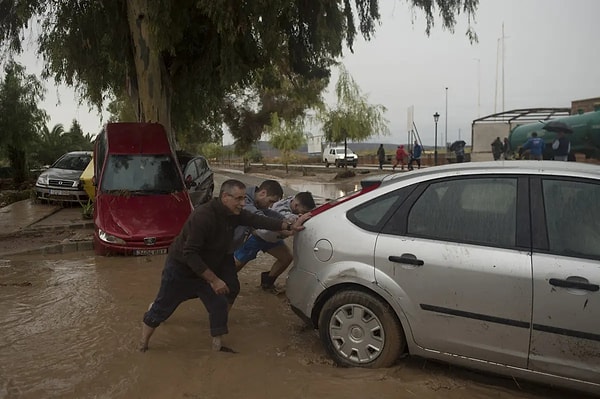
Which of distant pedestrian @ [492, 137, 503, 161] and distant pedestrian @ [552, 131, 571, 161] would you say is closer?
distant pedestrian @ [552, 131, 571, 161]

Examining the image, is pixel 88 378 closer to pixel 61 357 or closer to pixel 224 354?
pixel 61 357

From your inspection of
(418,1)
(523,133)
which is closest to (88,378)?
(418,1)

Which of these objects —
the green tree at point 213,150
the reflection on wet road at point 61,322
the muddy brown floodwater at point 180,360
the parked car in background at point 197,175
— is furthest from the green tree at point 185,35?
the green tree at point 213,150

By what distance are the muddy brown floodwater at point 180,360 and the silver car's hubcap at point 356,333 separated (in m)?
0.12

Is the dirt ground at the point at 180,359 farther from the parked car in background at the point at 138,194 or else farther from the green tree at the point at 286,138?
the green tree at the point at 286,138

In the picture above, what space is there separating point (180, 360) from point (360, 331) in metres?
1.50

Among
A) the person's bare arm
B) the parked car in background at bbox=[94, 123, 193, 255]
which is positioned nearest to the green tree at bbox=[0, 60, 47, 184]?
the parked car in background at bbox=[94, 123, 193, 255]

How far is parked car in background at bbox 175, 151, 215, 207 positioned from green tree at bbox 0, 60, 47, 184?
33.5 feet

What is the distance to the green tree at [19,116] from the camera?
21.0 m

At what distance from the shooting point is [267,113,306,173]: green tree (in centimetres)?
3534

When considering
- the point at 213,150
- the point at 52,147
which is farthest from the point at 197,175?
the point at 213,150

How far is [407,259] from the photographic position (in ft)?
11.2

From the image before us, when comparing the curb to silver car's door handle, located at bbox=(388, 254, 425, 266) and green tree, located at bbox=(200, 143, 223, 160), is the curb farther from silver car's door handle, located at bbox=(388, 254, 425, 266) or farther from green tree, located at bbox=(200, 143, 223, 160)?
green tree, located at bbox=(200, 143, 223, 160)

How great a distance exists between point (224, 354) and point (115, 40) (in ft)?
32.8
